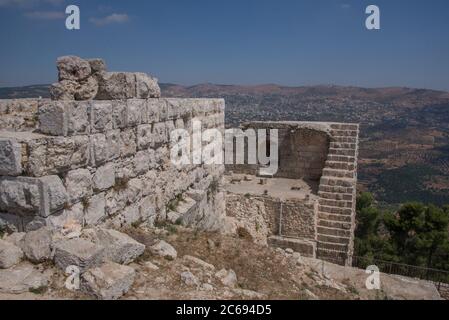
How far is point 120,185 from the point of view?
16.7 ft

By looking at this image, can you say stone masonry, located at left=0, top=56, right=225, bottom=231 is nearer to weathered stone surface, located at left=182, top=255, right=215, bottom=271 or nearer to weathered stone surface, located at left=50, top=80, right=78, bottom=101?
weathered stone surface, located at left=50, top=80, right=78, bottom=101

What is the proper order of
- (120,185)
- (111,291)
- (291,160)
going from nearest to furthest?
(111,291), (120,185), (291,160)

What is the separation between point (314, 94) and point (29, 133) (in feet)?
255

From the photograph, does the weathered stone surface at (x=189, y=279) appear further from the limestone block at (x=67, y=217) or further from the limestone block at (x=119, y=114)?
the limestone block at (x=119, y=114)

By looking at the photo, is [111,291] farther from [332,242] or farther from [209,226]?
[332,242]

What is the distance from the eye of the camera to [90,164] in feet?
14.7

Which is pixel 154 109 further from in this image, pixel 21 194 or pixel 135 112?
pixel 21 194

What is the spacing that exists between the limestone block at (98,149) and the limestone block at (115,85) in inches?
24.4

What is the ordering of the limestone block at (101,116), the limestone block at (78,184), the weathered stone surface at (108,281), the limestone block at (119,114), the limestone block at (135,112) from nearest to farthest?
the weathered stone surface at (108,281), the limestone block at (78,184), the limestone block at (101,116), the limestone block at (119,114), the limestone block at (135,112)

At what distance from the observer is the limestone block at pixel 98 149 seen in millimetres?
4484

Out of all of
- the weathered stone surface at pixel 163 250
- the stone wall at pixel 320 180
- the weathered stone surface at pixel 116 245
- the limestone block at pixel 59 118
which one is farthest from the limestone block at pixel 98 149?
the stone wall at pixel 320 180

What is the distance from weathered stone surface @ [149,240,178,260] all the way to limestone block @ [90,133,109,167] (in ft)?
3.79

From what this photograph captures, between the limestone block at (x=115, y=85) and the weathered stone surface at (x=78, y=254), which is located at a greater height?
the limestone block at (x=115, y=85)
